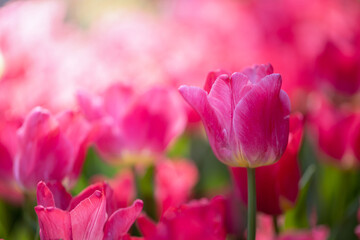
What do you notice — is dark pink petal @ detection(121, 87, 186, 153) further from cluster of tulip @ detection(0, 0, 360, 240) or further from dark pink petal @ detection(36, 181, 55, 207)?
dark pink petal @ detection(36, 181, 55, 207)

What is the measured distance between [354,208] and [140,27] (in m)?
0.73

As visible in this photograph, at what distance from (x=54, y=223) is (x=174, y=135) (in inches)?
8.9

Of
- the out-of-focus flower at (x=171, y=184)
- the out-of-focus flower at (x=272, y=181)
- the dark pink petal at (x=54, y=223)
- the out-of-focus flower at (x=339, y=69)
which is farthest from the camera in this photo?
the out-of-focus flower at (x=339, y=69)

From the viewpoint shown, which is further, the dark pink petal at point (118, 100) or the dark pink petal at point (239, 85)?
the dark pink petal at point (118, 100)

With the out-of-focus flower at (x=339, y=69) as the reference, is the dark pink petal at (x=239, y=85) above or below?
above

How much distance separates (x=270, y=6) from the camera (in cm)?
153

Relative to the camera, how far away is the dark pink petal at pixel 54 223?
308mm

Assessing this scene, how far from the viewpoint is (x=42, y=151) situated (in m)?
0.40

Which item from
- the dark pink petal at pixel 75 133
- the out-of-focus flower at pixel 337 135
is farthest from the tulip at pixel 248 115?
the out-of-focus flower at pixel 337 135

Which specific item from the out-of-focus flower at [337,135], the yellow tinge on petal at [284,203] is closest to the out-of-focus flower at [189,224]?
the yellow tinge on petal at [284,203]

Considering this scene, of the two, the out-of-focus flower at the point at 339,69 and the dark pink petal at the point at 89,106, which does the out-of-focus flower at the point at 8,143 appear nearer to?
the dark pink petal at the point at 89,106

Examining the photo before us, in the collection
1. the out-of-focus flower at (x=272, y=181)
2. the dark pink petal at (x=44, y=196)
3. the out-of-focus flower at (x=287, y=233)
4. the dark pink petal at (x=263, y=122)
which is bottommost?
the out-of-focus flower at (x=287, y=233)

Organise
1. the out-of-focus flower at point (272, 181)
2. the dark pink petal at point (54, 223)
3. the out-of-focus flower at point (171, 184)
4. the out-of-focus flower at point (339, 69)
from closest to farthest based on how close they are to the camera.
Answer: the dark pink petal at point (54, 223) → the out-of-focus flower at point (272, 181) → the out-of-focus flower at point (171, 184) → the out-of-focus flower at point (339, 69)

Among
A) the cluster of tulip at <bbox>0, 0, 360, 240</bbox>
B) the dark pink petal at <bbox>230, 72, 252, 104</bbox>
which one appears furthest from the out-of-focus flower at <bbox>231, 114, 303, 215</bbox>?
the dark pink petal at <bbox>230, 72, 252, 104</bbox>
